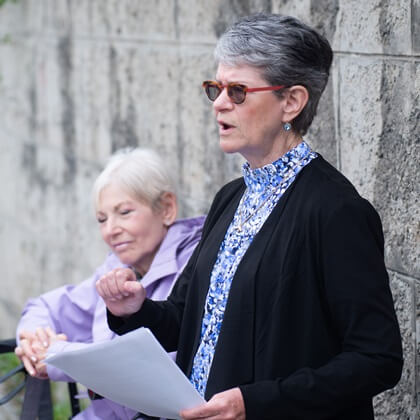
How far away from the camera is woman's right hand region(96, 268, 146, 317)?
8.09 feet

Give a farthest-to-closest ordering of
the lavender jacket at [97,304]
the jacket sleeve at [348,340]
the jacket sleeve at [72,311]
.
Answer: the jacket sleeve at [72,311] < the lavender jacket at [97,304] < the jacket sleeve at [348,340]

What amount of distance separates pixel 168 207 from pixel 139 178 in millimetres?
150

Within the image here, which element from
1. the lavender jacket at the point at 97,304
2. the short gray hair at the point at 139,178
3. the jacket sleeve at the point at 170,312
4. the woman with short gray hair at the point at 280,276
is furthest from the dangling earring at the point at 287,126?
the short gray hair at the point at 139,178

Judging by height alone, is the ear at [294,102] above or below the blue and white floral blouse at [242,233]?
above

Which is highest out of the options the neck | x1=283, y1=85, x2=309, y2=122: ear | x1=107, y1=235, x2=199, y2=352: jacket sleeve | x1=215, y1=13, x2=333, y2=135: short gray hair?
x1=215, y1=13, x2=333, y2=135: short gray hair

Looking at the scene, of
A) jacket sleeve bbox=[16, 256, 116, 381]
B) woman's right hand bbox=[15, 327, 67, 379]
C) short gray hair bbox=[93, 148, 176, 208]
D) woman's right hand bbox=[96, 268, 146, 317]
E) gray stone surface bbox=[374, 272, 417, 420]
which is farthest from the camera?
jacket sleeve bbox=[16, 256, 116, 381]

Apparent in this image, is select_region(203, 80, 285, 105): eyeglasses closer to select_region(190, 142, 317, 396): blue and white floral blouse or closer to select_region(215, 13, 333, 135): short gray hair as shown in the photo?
select_region(215, 13, 333, 135): short gray hair

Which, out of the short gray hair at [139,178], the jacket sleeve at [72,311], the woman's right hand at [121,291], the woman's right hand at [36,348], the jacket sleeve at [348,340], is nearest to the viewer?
the jacket sleeve at [348,340]

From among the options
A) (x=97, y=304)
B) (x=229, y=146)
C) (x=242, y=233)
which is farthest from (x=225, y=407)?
(x=97, y=304)

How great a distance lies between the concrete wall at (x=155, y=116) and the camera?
113 inches

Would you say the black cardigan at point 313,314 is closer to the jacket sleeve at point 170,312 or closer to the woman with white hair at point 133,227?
the jacket sleeve at point 170,312

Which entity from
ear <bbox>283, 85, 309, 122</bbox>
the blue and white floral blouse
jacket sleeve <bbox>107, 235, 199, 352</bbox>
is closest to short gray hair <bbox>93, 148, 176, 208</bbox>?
jacket sleeve <bbox>107, 235, 199, 352</bbox>

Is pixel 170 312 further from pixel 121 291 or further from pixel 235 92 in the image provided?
pixel 235 92

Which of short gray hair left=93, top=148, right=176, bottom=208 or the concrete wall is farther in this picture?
short gray hair left=93, top=148, right=176, bottom=208
